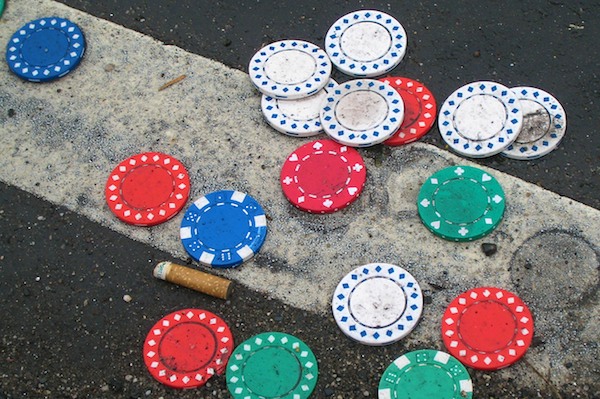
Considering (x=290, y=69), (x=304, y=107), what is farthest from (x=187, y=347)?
(x=290, y=69)

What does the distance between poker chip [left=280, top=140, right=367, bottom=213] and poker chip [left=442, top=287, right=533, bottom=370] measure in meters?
0.77

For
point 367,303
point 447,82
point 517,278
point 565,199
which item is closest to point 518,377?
point 517,278

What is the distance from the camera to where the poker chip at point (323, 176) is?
4020 mm

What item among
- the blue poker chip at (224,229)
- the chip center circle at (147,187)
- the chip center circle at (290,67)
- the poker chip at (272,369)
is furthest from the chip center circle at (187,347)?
the chip center circle at (290,67)

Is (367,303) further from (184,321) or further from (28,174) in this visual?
(28,174)

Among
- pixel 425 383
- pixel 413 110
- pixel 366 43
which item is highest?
pixel 366 43

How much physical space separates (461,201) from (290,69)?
121 cm

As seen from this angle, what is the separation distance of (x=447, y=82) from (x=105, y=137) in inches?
74.0

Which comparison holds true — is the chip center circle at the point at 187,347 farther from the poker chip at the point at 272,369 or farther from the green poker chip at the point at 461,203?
the green poker chip at the point at 461,203

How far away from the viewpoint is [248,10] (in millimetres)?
4879

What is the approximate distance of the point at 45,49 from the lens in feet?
15.7

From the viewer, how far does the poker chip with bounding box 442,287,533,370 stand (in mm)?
3488

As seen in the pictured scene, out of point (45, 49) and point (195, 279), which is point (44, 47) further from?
point (195, 279)

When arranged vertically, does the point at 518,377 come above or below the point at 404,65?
below
